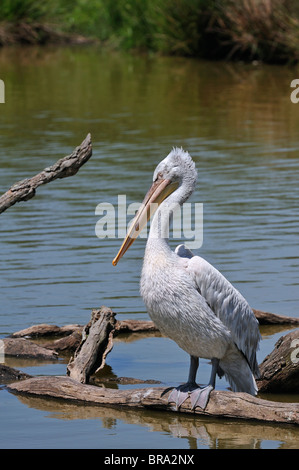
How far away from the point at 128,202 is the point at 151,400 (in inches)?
184

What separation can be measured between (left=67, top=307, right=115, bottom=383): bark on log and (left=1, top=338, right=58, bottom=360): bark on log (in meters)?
0.37

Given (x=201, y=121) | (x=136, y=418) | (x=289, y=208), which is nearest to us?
(x=136, y=418)

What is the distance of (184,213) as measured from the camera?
30.0ft

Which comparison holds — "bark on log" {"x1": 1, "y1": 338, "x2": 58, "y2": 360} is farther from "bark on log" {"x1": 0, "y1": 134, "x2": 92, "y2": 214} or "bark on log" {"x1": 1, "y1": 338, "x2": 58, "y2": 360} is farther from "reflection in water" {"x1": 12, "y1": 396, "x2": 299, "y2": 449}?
"bark on log" {"x1": 0, "y1": 134, "x2": 92, "y2": 214}

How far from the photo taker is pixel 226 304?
4785 mm

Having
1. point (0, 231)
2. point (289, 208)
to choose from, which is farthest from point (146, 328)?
Result: point (289, 208)

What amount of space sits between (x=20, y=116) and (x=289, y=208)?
7.16 m

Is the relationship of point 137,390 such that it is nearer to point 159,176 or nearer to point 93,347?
point 93,347

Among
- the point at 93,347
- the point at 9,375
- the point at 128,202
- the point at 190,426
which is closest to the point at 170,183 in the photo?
the point at 93,347

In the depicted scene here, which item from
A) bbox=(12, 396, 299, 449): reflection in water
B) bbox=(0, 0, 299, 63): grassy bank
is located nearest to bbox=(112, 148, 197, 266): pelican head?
bbox=(12, 396, 299, 449): reflection in water

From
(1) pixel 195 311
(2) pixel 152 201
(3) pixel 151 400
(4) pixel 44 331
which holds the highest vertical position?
(2) pixel 152 201

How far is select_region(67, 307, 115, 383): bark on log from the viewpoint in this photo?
5.13 metres

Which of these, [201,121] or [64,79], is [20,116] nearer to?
[201,121]

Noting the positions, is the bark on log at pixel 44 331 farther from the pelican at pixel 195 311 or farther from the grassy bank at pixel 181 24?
the grassy bank at pixel 181 24
